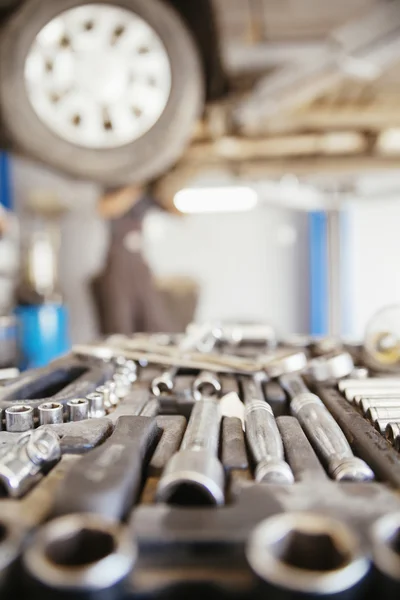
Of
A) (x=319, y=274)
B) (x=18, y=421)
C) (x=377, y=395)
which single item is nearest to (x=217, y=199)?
(x=319, y=274)

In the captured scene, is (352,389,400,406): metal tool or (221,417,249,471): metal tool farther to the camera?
(352,389,400,406): metal tool

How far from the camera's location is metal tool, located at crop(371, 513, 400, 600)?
55 cm

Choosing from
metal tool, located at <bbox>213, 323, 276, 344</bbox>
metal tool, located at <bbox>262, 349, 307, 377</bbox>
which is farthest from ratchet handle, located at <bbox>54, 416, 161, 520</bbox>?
metal tool, located at <bbox>213, 323, 276, 344</bbox>

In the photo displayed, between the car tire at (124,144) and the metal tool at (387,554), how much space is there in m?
2.12

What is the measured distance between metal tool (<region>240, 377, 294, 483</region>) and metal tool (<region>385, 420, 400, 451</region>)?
0.20 metres

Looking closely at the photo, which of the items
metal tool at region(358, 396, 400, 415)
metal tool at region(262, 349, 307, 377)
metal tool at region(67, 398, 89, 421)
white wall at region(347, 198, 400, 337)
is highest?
white wall at region(347, 198, 400, 337)

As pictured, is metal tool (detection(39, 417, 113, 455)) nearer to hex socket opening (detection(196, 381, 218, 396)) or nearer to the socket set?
the socket set

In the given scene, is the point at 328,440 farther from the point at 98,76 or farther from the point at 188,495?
the point at 98,76

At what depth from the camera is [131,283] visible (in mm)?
5922

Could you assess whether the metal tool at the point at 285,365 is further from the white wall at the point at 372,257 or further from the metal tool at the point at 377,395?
the white wall at the point at 372,257

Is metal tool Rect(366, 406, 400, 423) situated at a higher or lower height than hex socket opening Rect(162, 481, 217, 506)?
higher

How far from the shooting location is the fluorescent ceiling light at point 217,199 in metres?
7.36

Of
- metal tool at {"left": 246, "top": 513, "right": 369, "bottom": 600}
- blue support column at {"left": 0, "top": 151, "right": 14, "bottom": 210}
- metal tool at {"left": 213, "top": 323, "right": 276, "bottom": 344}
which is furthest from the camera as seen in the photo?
blue support column at {"left": 0, "top": 151, "right": 14, "bottom": 210}

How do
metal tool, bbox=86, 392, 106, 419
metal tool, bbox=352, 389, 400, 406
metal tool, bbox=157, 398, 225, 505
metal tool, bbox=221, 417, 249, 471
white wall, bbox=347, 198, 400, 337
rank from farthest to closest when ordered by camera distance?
white wall, bbox=347, 198, 400, 337 → metal tool, bbox=352, 389, 400, 406 → metal tool, bbox=86, 392, 106, 419 → metal tool, bbox=221, 417, 249, 471 → metal tool, bbox=157, 398, 225, 505
